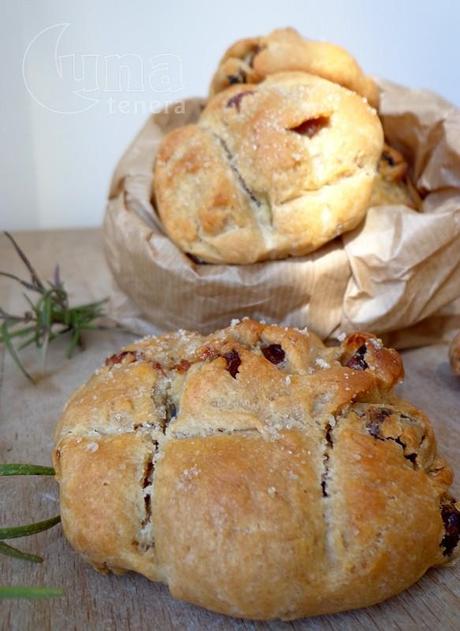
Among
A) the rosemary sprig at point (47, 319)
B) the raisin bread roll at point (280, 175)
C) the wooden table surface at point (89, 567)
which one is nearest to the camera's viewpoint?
the wooden table surface at point (89, 567)

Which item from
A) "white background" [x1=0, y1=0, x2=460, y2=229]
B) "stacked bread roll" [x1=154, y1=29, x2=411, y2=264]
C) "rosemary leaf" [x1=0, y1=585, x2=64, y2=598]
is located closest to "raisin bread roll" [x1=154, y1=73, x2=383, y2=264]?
"stacked bread roll" [x1=154, y1=29, x2=411, y2=264]

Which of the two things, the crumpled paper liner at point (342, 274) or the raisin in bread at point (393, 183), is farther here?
the raisin in bread at point (393, 183)

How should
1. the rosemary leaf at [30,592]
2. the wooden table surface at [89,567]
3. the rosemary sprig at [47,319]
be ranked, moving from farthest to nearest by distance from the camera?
1. the rosemary sprig at [47,319]
2. the wooden table surface at [89,567]
3. the rosemary leaf at [30,592]

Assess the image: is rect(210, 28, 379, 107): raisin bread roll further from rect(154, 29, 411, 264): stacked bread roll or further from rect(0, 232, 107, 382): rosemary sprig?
rect(0, 232, 107, 382): rosemary sprig

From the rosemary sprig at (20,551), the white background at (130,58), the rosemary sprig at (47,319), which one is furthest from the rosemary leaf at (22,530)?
the white background at (130,58)

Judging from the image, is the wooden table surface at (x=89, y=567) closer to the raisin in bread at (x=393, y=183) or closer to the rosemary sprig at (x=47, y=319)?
the rosemary sprig at (x=47, y=319)
